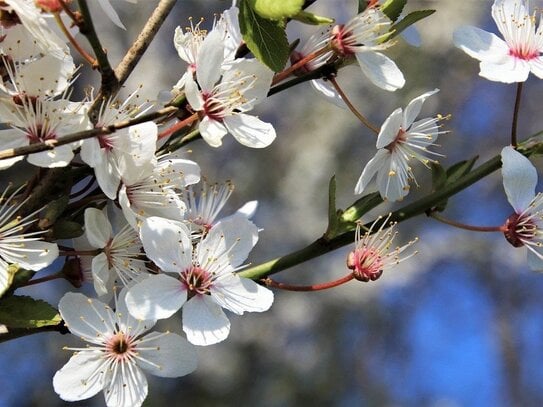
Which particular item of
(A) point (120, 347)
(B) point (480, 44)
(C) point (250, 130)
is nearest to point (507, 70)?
(B) point (480, 44)

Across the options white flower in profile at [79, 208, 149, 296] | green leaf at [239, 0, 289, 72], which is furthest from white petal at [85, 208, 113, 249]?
green leaf at [239, 0, 289, 72]

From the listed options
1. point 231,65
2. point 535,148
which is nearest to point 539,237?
point 535,148

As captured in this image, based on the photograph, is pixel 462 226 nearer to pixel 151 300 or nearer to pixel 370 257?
pixel 370 257

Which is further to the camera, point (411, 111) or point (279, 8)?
point (411, 111)

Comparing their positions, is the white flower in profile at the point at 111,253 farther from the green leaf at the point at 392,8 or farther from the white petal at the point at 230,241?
the green leaf at the point at 392,8

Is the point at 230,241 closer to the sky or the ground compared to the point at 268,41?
closer to the ground
